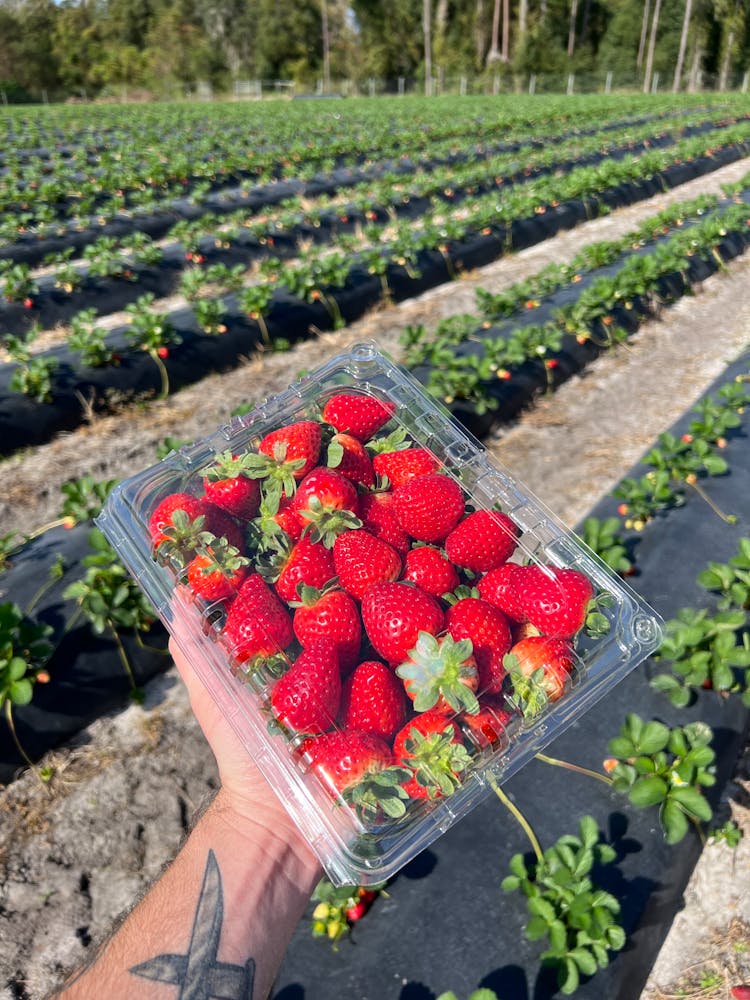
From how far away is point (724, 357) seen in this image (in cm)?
676

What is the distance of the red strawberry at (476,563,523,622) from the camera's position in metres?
1.33

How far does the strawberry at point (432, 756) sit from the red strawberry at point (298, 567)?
0.35m

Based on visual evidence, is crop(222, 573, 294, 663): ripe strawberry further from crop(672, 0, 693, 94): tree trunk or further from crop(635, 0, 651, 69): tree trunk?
crop(635, 0, 651, 69): tree trunk

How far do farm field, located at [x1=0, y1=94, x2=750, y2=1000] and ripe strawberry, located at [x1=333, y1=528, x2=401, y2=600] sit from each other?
4.14 feet

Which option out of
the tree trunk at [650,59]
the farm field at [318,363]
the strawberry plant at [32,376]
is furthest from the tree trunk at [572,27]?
the strawberry plant at [32,376]

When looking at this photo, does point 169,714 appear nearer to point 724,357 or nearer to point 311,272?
point 311,272

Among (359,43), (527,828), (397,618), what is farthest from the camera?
(359,43)

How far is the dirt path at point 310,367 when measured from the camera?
488cm

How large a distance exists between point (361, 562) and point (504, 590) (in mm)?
292

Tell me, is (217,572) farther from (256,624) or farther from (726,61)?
(726,61)

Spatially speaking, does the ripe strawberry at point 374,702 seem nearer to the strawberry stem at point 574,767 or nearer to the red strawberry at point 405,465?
the red strawberry at point 405,465

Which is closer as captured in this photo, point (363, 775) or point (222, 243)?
point (363, 775)

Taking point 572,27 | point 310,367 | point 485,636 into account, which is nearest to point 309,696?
point 485,636

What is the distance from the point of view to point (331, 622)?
1.28 metres
